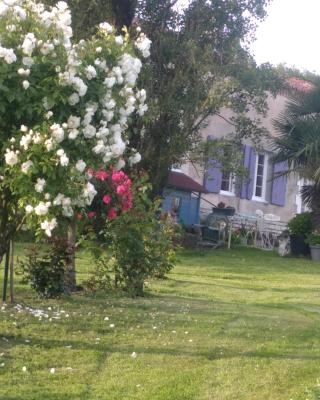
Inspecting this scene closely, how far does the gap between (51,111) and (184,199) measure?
19.0 metres

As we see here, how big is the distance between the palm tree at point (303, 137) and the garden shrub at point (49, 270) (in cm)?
1265

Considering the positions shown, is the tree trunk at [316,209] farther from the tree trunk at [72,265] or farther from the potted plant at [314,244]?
the tree trunk at [72,265]

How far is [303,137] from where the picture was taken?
21.7m

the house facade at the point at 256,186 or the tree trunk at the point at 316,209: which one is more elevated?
the house facade at the point at 256,186

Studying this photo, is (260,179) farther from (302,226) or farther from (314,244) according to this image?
(314,244)

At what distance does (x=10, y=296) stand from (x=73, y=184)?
3.32 m

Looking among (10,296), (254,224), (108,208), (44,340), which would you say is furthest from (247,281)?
(254,224)

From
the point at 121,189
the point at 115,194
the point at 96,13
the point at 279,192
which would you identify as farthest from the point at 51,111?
the point at 279,192

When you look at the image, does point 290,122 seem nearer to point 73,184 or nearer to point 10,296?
point 10,296

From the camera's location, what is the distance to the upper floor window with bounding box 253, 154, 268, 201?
28.8 m

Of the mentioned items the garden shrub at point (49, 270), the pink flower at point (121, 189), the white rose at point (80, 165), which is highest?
the pink flower at point (121, 189)

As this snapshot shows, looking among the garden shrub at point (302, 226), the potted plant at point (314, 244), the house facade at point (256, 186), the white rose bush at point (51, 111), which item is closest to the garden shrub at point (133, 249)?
the white rose bush at point (51, 111)

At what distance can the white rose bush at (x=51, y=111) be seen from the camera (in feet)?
20.0

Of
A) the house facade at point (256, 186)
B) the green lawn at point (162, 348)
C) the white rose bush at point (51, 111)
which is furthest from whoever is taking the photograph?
the house facade at point (256, 186)
